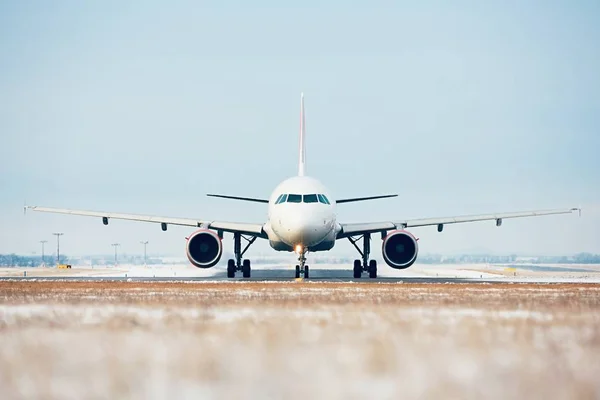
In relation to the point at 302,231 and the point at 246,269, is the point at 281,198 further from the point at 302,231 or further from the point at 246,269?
the point at 246,269

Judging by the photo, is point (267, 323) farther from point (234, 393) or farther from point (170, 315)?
point (234, 393)

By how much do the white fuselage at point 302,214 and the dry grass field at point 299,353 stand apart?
20.3 metres

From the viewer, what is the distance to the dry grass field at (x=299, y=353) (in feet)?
18.2

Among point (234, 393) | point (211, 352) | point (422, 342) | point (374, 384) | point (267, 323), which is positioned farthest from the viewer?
point (267, 323)

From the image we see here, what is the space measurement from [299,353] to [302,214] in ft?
85.2

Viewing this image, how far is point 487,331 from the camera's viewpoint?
9.50 meters

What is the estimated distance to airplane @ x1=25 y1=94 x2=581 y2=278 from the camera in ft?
111

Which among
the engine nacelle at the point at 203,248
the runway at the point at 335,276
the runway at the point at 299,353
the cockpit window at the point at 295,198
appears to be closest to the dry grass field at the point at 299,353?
the runway at the point at 299,353

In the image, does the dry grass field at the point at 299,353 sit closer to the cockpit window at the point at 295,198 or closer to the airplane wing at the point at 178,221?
the cockpit window at the point at 295,198

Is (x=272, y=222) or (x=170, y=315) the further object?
(x=272, y=222)

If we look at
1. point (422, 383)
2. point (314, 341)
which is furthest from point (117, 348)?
point (422, 383)

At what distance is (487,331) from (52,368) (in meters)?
4.92

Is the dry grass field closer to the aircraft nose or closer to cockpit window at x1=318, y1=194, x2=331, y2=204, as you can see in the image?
the aircraft nose

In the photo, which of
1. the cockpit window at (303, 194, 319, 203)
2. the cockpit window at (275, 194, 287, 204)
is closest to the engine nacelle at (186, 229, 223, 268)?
the cockpit window at (275, 194, 287, 204)
